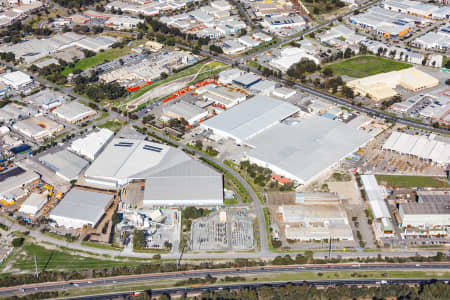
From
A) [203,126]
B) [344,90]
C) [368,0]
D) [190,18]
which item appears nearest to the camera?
[203,126]

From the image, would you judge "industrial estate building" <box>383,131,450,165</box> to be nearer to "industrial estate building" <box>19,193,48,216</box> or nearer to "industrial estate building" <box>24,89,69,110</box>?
"industrial estate building" <box>19,193,48,216</box>

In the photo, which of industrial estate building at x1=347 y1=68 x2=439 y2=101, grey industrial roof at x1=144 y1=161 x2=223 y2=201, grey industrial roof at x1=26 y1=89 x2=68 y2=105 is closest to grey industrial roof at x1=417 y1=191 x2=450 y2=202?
grey industrial roof at x1=144 y1=161 x2=223 y2=201

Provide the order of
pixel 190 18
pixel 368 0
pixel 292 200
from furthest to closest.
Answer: pixel 368 0 → pixel 190 18 → pixel 292 200

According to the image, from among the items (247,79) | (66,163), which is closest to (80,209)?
(66,163)

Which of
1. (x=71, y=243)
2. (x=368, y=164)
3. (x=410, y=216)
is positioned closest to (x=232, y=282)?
(x=71, y=243)

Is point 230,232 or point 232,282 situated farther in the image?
point 230,232

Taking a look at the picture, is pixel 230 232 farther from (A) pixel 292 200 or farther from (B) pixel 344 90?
(B) pixel 344 90
